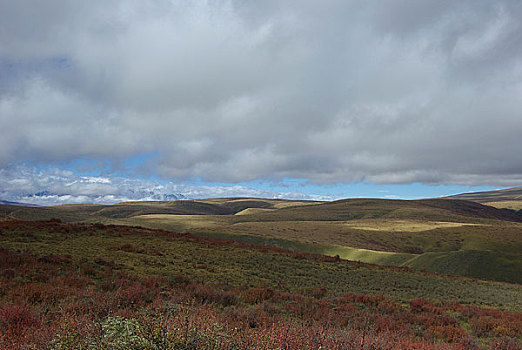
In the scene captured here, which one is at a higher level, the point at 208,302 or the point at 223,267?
the point at 208,302

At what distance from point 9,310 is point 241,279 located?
11.5 meters

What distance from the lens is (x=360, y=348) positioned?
16.7 feet

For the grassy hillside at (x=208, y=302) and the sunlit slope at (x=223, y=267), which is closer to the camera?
the grassy hillside at (x=208, y=302)

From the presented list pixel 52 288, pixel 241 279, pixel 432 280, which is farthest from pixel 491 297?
pixel 52 288

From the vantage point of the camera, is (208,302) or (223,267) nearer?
(208,302)

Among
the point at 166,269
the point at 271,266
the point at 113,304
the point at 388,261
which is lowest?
the point at 388,261

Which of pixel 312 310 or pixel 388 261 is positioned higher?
pixel 312 310

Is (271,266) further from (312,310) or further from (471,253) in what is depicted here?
(471,253)

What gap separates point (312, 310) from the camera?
10.0 metres

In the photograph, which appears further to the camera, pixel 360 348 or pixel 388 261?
pixel 388 261

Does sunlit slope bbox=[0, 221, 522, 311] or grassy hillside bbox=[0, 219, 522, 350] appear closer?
grassy hillside bbox=[0, 219, 522, 350]

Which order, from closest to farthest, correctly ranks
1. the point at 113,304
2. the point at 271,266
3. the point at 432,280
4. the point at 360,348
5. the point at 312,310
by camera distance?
the point at 360,348 < the point at 113,304 < the point at 312,310 < the point at 271,266 < the point at 432,280

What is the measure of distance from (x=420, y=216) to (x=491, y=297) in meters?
129

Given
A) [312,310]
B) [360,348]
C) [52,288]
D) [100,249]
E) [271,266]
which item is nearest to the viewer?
[360,348]
